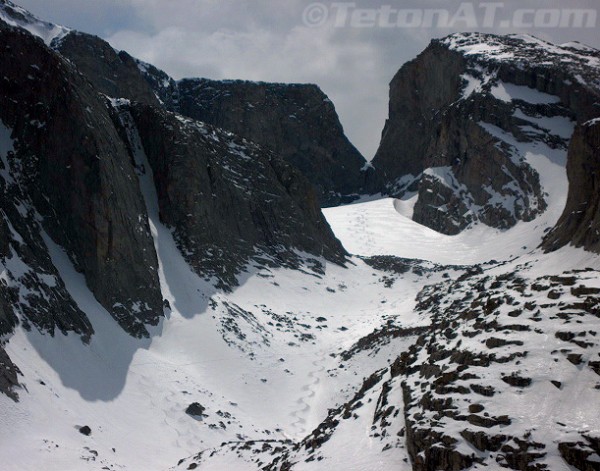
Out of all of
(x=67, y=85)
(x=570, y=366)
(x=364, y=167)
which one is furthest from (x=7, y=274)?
(x=364, y=167)

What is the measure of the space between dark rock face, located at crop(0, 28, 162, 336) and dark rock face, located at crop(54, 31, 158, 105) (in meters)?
43.3

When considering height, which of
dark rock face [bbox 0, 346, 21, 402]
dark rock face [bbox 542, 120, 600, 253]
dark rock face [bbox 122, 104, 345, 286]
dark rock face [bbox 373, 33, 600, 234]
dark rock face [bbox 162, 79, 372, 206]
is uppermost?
dark rock face [bbox 162, 79, 372, 206]

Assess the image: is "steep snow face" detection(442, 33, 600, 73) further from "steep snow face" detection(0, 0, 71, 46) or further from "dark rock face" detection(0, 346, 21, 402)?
"dark rock face" detection(0, 346, 21, 402)

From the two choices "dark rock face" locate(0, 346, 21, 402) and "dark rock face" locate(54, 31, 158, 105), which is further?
"dark rock face" locate(54, 31, 158, 105)

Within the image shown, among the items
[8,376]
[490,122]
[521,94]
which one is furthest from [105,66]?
[8,376]

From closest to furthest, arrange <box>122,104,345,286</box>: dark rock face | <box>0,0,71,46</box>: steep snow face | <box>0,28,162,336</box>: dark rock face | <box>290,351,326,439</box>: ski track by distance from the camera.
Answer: <box>290,351,326,439</box>: ski track
<box>0,28,162,336</box>: dark rock face
<box>122,104,345,286</box>: dark rock face
<box>0,0,71,46</box>: steep snow face

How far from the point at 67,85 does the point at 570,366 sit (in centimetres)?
3059

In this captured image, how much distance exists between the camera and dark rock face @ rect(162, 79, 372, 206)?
4469 inches

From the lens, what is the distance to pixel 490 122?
283ft

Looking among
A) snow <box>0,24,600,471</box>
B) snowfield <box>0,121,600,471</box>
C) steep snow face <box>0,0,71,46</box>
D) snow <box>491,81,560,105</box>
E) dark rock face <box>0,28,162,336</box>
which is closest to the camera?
snow <box>0,24,600,471</box>

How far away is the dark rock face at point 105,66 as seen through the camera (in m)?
80.2

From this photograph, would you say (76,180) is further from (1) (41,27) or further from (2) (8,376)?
(1) (41,27)

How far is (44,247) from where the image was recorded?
31641 mm

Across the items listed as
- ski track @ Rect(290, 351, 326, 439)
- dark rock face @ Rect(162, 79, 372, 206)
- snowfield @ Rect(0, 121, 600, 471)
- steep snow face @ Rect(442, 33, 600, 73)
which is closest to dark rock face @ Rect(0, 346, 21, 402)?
snowfield @ Rect(0, 121, 600, 471)
